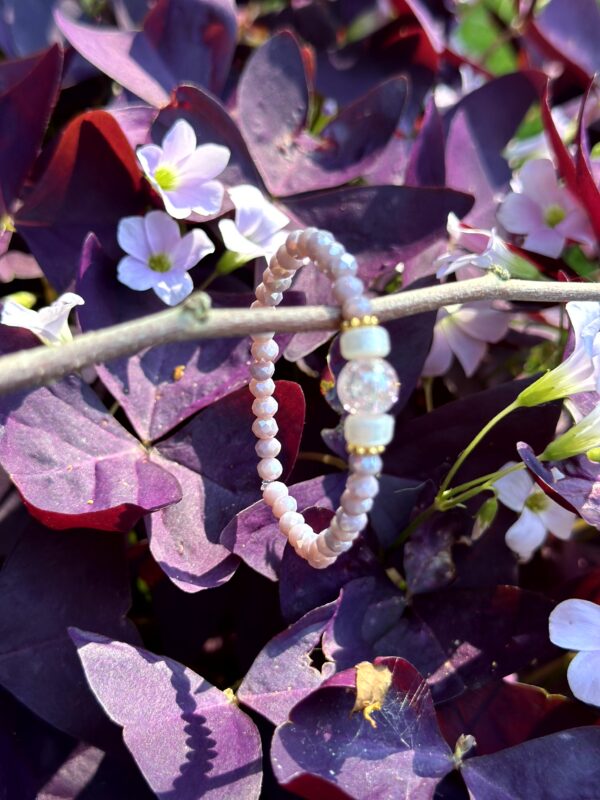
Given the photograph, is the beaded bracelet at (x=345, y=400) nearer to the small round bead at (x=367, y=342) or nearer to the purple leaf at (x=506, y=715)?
the small round bead at (x=367, y=342)

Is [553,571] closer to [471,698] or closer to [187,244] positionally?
[471,698]

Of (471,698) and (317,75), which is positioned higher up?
(317,75)

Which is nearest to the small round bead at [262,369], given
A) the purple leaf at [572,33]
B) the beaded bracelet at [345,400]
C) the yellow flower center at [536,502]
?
the beaded bracelet at [345,400]

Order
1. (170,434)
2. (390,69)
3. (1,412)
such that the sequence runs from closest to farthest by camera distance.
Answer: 1. (1,412)
2. (170,434)
3. (390,69)

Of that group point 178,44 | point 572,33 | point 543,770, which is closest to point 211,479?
point 543,770

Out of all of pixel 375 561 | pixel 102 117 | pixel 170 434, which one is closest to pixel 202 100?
pixel 102 117
